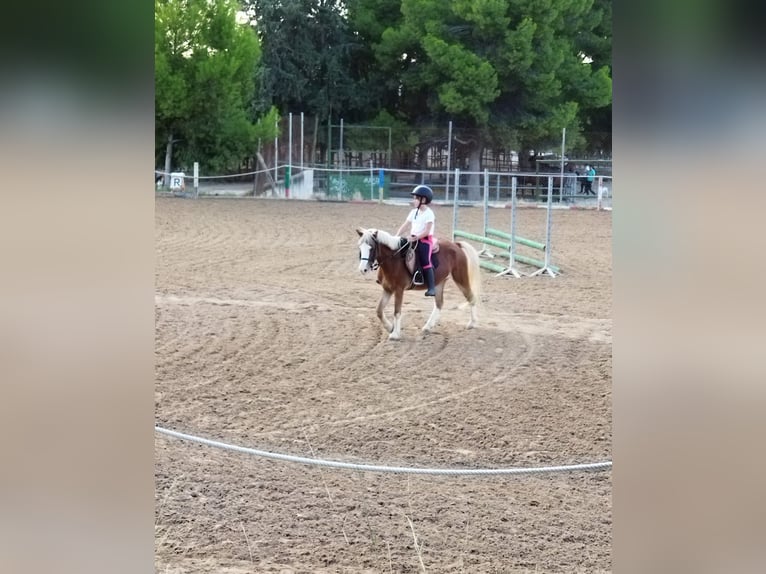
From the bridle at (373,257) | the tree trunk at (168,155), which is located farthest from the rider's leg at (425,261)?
the tree trunk at (168,155)

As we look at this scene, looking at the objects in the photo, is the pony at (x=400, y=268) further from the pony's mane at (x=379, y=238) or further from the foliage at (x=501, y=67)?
the foliage at (x=501, y=67)

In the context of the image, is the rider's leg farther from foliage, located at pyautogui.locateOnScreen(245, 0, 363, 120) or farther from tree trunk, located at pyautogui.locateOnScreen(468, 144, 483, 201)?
foliage, located at pyautogui.locateOnScreen(245, 0, 363, 120)

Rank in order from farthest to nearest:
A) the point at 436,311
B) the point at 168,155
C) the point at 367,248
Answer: the point at 168,155
the point at 436,311
the point at 367,248

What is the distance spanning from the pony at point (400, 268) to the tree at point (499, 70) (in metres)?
9.07

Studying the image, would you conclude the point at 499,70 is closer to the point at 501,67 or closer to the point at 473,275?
the point at 501,67

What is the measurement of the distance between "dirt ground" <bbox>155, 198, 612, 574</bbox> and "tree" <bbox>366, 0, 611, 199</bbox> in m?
7.23

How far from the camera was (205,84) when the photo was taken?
1345cm

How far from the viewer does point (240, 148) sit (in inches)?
562

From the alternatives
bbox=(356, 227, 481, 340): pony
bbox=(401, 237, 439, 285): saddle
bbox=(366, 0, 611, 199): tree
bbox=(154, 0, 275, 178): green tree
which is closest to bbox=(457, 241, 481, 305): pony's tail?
bbox=(356, 227, 481, 340): pony

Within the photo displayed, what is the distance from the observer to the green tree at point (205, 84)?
1293 centimetres

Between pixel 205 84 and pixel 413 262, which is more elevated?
pixel 205 84

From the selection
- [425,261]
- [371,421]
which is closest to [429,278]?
[425,261]

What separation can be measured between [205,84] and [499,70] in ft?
16.7
